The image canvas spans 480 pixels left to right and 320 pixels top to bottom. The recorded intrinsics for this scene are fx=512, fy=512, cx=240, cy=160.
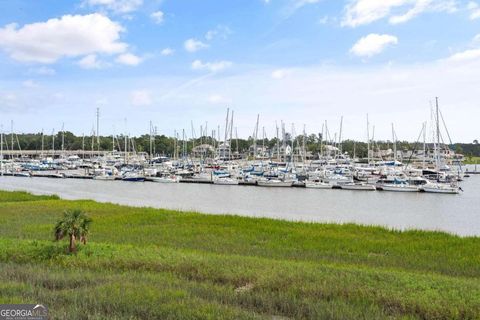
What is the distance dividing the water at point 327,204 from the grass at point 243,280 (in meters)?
19.4

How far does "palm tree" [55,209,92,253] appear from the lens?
14562 mm

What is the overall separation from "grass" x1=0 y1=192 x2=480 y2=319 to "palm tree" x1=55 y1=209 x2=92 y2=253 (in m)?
0.49

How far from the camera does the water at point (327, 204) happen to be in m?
44.1

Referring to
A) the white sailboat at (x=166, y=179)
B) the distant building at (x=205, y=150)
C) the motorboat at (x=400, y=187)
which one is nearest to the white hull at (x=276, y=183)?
the motorboat at (x=400, y=187)

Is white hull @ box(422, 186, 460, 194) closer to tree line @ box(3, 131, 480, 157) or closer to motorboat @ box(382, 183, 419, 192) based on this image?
motorboat @ box(382, 183, 419, 192)

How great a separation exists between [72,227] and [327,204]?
46.4m

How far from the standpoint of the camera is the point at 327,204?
58469mm

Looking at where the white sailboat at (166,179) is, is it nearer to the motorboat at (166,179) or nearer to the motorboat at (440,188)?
the motorboat at (166,179)

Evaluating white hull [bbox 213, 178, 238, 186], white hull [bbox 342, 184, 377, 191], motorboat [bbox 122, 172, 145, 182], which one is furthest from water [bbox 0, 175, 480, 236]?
motorboat [bbox 122, 172, 145, 182]

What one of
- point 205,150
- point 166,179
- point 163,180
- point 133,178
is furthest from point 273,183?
point 205,150

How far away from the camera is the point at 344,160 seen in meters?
117

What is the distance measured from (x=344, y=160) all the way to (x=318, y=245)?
97.1 metres

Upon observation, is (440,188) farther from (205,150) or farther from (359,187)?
(205,150)

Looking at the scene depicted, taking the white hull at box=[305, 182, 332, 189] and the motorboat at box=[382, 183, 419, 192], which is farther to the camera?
the white hull at box=[305, 182, 332, 189]
